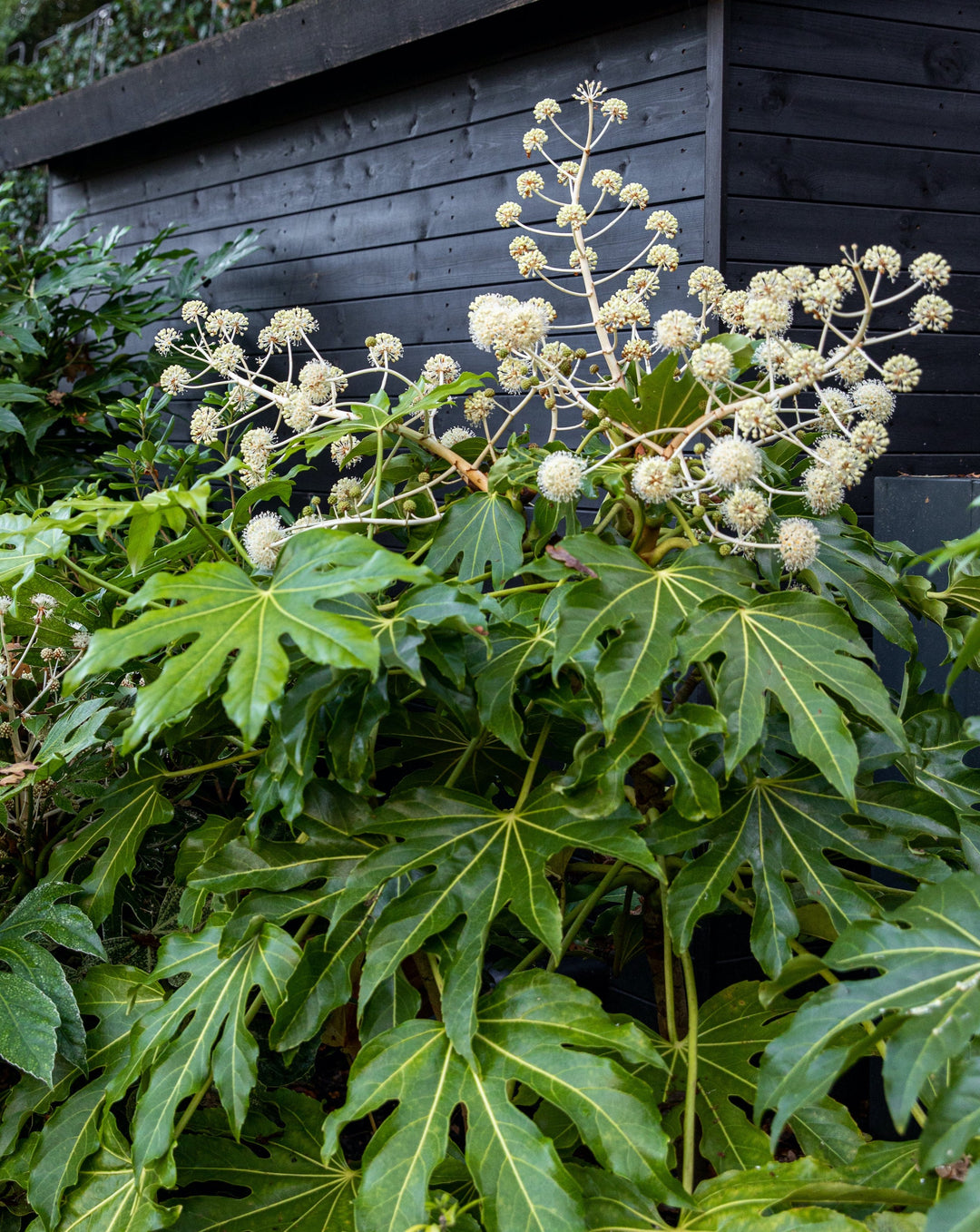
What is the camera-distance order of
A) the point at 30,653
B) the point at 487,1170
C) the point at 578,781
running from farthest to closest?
1. the point at 30,653
2. the point at 578,781
3. the point at 487,1170

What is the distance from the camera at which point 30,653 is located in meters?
1.88

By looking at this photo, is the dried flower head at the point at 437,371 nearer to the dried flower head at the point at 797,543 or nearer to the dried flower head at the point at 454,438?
the dried flower head at the point at 454,438

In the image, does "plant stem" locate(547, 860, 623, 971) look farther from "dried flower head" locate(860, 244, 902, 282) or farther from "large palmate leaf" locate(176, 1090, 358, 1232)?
"dried flower head" locate(860, 244, 902, 282)

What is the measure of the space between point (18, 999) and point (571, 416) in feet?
6.45

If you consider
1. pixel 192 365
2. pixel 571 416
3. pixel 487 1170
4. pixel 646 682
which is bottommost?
pixel 487 1170

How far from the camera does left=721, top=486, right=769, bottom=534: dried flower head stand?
3.92 feet

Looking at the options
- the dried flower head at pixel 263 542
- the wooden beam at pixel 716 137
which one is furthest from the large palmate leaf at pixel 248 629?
the wooden beam at pixel 716 137

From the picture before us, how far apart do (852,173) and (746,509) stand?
6.21ft

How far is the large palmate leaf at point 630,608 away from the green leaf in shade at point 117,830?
31.1 inches

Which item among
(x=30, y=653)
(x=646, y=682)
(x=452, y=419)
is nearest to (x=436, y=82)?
(x=452, y=419)

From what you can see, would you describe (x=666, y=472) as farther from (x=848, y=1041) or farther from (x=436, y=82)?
(x=436, y=82)

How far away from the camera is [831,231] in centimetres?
267

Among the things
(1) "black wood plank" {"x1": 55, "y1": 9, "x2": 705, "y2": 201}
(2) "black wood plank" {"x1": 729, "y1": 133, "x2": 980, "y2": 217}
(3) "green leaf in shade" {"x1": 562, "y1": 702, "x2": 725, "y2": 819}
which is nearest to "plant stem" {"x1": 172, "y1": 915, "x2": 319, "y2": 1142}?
(3) "green leaf in shade" {"x1": 562, "y1": 702, "x2": 725, "y2": 819}

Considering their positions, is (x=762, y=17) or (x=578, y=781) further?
(x=762, y=17)
